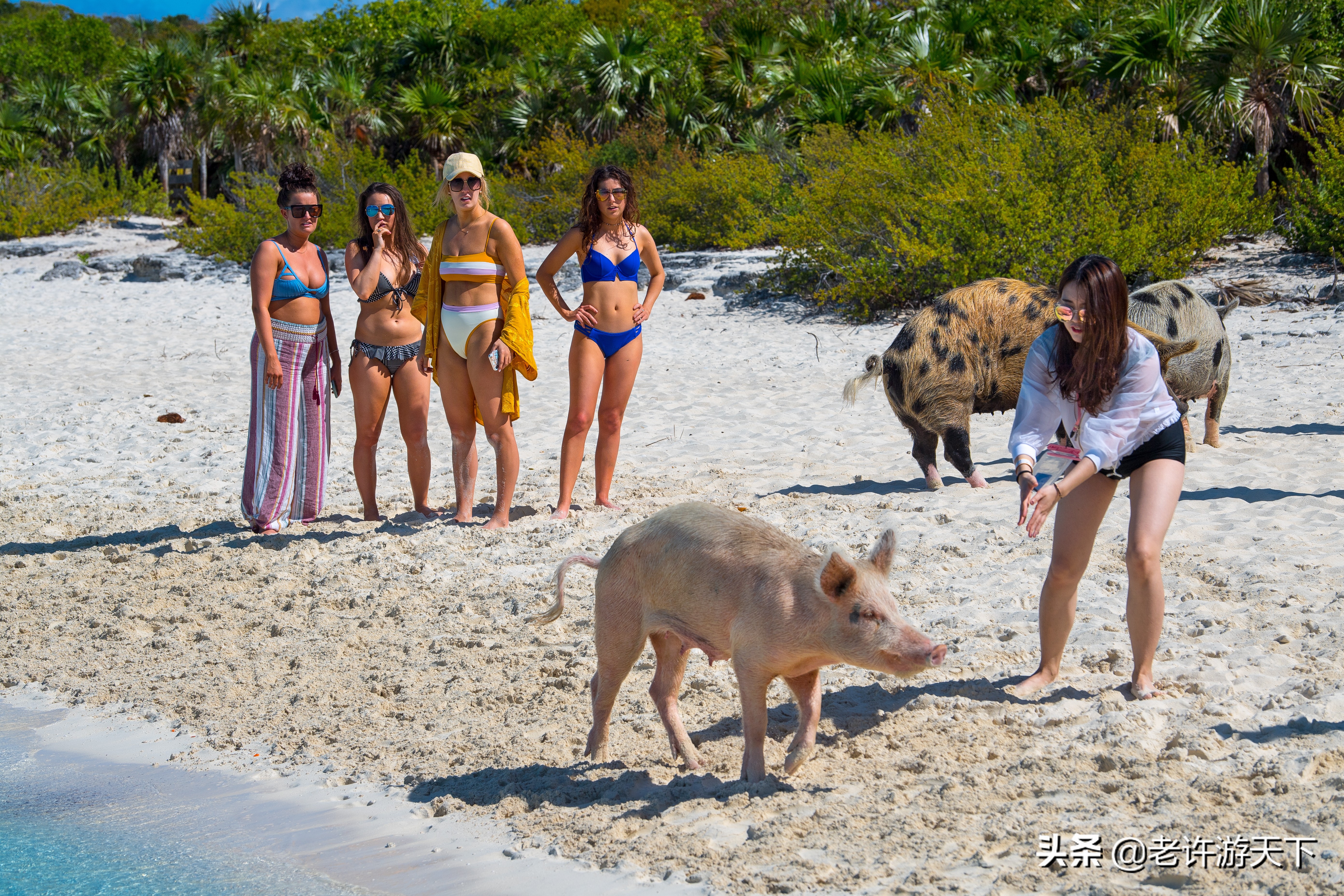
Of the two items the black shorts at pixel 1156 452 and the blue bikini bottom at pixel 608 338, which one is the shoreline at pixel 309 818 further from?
the blue bikini bottom at pixel 608 338

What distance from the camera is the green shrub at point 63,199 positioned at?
27781 mm

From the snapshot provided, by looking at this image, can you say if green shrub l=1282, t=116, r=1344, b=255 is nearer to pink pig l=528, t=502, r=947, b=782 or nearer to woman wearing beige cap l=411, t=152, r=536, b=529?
woman wearing beige cap l=411, t=152, r=536, b=529

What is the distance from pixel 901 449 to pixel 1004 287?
5.25 ft

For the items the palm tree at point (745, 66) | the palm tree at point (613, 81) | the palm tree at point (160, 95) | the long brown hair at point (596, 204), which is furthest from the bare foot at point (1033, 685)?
the palm tree at point (160, 95)

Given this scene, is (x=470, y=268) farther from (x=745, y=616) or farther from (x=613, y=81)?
(x=613, y=81)

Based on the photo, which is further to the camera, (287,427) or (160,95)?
(160,95)

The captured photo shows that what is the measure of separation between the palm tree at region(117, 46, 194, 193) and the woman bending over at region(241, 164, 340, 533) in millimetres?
31299

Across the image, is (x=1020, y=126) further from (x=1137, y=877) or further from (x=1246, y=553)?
(x=1137, y=877)

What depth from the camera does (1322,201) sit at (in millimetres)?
13852

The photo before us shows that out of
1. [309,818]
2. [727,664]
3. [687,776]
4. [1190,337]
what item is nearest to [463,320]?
[727,664]

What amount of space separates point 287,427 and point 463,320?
46.5 inches

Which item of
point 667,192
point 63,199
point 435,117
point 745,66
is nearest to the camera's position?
point 667,192

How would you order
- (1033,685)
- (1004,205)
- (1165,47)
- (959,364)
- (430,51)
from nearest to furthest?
(1033,685)
(959,364)
(1004,205)
(1165,47)
(430,51)

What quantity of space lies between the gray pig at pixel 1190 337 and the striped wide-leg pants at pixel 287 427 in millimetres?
4972
